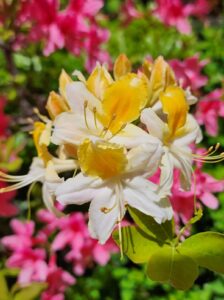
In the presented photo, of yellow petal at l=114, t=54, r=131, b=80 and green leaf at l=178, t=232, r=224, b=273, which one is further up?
yellow petal at l=114, t=54, r=131, b=80

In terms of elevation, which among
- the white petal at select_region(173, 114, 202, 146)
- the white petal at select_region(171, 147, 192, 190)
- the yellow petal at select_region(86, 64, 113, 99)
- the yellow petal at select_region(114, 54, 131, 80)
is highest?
the yellow petal at select_region(86, 64, 113, 99)

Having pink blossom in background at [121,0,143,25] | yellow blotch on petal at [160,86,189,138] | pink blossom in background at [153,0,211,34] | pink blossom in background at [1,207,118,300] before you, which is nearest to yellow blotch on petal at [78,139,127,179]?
yellow blotch on petal at [160,86,189,138]

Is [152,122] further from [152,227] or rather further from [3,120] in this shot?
[3,120]

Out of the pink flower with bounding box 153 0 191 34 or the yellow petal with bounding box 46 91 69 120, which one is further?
the pink flower with bounding box 153 0 191 34

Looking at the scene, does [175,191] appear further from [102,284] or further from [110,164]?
[102,284]

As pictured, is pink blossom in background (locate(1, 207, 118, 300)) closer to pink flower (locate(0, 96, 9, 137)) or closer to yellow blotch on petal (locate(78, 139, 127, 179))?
pink flower (locate(0, 96, 9, 137))

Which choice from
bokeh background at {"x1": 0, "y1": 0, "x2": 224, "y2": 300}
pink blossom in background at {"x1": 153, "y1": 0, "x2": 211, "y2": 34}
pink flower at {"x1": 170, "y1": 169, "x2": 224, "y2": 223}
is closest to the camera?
pink flower at {"x1": 170, "y1": 169, "x2": 224, "y2": 223}

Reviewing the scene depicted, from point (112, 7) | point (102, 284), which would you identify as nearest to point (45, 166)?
point (102, 284)
